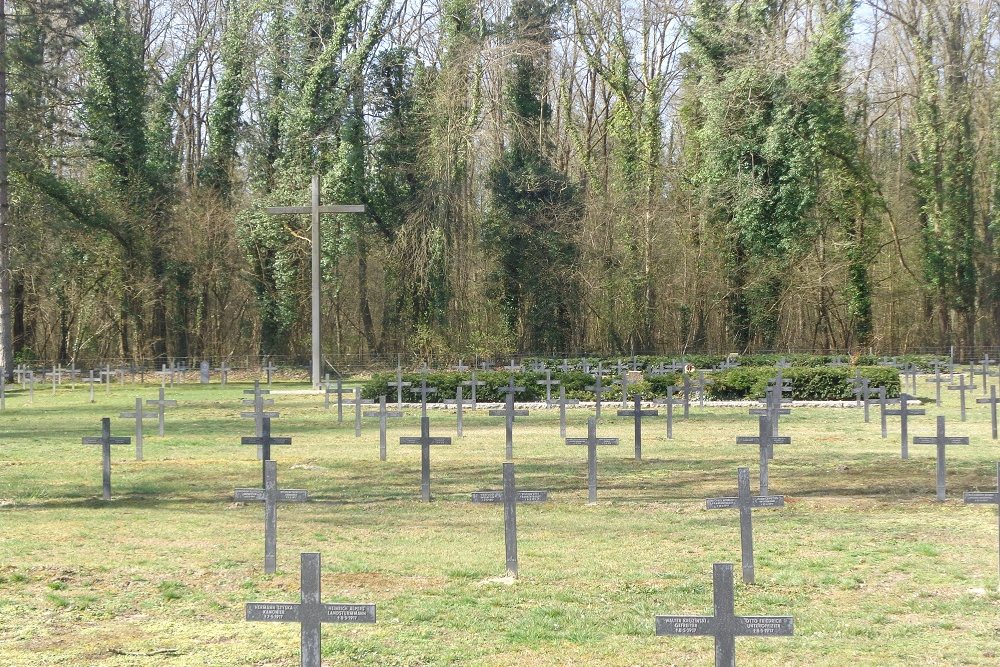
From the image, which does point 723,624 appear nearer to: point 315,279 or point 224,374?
point 315,279

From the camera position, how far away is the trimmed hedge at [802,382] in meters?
28.0

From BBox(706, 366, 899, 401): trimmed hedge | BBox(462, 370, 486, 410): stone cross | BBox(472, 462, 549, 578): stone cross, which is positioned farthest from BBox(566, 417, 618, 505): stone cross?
BBox(706, 366, 899, 401): trimmed hedge

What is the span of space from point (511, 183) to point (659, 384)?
60.5 feet

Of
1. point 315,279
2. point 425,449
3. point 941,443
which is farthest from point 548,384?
point 941,443

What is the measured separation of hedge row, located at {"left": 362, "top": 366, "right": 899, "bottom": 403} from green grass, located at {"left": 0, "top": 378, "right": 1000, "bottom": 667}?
9364mm

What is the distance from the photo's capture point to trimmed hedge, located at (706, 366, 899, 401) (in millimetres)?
27953

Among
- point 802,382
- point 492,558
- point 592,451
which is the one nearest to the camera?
point 492,558

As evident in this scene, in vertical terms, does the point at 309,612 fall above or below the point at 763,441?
below

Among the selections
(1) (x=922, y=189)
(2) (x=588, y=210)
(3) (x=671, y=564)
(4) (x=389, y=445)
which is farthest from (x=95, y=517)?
(1) (x=922, y=189)

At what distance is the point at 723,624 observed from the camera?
17.1 ft

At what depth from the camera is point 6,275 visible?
1592 inches

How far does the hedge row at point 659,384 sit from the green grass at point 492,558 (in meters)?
9.36

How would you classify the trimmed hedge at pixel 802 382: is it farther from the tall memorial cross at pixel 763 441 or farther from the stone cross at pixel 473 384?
the tall memorial cross at pixel 763 441

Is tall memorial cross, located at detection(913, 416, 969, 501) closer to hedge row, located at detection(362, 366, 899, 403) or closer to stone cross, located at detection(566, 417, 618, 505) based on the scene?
stone cross, located at detection(566, 417, 618, 505)
